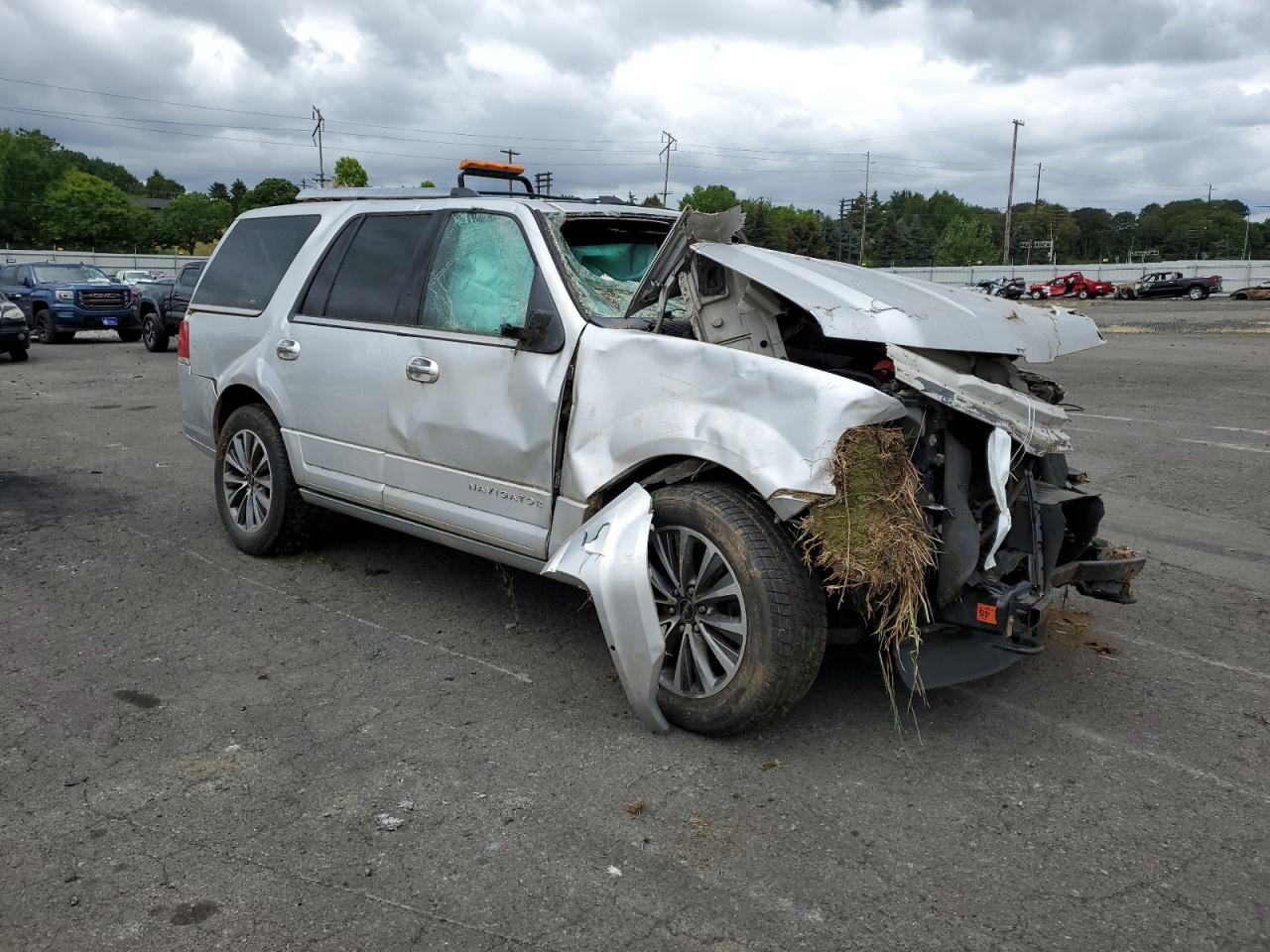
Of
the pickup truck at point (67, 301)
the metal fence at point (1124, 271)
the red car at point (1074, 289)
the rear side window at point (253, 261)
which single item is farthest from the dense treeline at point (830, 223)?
the rear side window at point (253, 261)

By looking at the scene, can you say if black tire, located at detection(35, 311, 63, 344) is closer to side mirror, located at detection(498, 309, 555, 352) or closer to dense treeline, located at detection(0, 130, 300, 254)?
side mirror, located at detection(498, 309, 555, 352)

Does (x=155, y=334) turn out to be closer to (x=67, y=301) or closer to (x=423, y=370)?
(x=67, y=301)

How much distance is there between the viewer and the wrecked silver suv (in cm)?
352

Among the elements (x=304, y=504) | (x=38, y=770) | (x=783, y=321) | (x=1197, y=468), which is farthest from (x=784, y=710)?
(x=1197, y=468)

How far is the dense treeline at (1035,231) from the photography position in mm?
110250

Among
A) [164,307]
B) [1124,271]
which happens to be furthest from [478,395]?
[1124,271]

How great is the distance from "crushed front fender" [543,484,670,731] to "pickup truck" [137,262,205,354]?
18.4 m

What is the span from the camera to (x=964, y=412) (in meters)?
3.55

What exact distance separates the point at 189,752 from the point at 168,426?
8.16m

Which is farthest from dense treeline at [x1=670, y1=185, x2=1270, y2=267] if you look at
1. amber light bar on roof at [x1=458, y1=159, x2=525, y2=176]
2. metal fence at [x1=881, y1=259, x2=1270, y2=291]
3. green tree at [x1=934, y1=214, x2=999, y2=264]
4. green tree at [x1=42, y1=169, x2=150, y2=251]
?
amber light bar on roof at [x1=458, y1=159, x2=525, y2=176]

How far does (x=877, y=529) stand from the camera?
3385 mm

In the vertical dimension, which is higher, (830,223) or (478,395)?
(830,223)

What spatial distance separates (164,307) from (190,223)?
103 m

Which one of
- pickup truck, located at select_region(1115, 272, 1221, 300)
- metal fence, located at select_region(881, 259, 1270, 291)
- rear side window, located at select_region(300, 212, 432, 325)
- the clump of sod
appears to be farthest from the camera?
metal fence, located at select_region(881, 259, 1270, 291)
